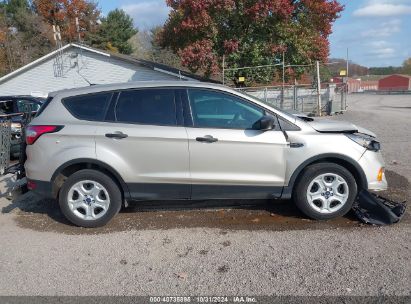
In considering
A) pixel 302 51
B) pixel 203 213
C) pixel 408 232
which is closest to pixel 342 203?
pixel 408 232

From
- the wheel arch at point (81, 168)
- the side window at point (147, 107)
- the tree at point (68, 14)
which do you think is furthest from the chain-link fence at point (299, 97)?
the tree at point (68, 14)

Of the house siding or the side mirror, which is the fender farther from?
the house siding

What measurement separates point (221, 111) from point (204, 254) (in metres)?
1.72

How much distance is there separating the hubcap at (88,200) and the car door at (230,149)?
3.68 ft

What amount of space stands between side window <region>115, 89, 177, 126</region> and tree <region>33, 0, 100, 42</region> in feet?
142

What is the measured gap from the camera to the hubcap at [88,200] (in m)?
4.98

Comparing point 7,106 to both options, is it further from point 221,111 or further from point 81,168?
point 221,111

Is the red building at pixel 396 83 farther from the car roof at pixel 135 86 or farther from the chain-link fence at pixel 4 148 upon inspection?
the car roof at pixel 135 86

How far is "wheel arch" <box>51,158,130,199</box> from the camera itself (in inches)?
193

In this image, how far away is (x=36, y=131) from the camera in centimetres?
498

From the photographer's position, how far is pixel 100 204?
5.00 metres

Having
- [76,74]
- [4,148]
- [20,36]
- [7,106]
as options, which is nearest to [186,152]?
[4,148]

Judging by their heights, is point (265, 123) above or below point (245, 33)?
below

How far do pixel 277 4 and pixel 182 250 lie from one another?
76.7 feet
